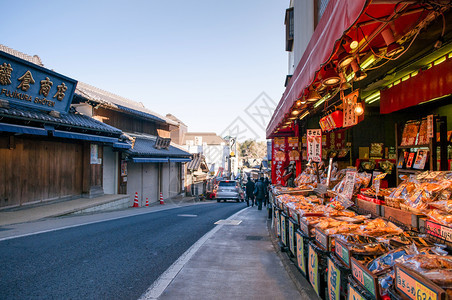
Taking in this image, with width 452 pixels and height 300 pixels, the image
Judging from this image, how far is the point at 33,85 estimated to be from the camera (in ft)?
36.6

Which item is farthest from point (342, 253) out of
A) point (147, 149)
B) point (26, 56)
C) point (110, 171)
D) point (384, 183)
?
point (26, 56)

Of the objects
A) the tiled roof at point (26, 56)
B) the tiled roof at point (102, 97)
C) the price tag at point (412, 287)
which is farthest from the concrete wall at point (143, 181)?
the price tag at point (412, 287)

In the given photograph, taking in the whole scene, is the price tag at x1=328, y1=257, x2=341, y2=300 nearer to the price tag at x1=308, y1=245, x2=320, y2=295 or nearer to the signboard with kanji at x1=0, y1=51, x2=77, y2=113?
the price tag at x1=308, y1=245, x2=320, y2=295

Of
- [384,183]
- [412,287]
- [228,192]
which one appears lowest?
[228,192]

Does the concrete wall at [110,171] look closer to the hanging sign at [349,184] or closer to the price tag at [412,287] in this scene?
the hanging sign at [349,184]

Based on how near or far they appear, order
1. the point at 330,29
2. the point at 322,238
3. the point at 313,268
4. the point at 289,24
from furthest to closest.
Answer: the point at 289,24 < the point at 313,268 < the point at 322,238 < the point at 330,29

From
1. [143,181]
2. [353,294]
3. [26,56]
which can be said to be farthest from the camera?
[143,181]

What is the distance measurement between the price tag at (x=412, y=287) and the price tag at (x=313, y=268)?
1.43m

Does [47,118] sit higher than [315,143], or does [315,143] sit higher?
[47,118]

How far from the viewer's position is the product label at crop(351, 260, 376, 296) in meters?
1.98

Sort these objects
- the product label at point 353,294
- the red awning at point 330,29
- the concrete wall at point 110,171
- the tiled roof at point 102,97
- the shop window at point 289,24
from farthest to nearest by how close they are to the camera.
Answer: the shop window at point 289,24 → the concrete wall at point 110,171 → the tiled roof at point 102,97 → the red awning at point 330,29 → the product label at point 353,294

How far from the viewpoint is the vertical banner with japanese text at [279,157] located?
11664 millimetres

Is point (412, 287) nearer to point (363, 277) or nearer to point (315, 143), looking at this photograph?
point (363, 277)

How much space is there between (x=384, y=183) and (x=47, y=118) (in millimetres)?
12356
